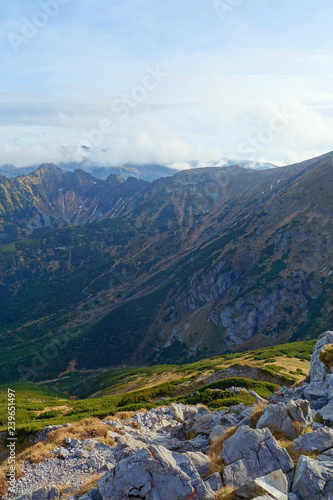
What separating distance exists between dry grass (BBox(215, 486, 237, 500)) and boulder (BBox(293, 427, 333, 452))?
5142 mm

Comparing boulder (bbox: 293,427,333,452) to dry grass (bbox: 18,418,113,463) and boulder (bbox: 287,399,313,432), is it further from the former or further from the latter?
dry grass (bbox: 18,418,113,463)

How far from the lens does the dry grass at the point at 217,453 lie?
52.7 ft

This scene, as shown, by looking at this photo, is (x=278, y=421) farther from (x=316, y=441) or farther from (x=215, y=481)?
(x=215, y=481)

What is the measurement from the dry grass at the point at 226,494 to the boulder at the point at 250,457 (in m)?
0.82

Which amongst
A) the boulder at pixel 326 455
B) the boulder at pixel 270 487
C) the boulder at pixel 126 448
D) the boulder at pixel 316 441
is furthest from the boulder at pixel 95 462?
the boulder at pixel 326 455

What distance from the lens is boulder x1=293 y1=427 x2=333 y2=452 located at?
52.8 feet

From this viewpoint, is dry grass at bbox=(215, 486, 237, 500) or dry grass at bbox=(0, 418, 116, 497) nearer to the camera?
dry grass at bbox=(215, 486, 237, 500)

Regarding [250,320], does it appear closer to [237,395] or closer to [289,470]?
[237,395]

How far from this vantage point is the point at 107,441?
24.3m

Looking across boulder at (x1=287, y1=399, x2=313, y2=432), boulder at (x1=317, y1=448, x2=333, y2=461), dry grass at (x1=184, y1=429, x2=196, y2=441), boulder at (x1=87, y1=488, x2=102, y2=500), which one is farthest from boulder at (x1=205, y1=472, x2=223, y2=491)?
dry grass at (x1=184, y1=429, x2=196, y2=441)

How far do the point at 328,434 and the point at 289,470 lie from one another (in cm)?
342

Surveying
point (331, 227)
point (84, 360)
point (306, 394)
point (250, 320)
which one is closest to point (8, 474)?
point (306, 394)

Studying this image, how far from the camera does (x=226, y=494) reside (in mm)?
13156

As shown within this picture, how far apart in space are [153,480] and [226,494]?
319 centimetres
